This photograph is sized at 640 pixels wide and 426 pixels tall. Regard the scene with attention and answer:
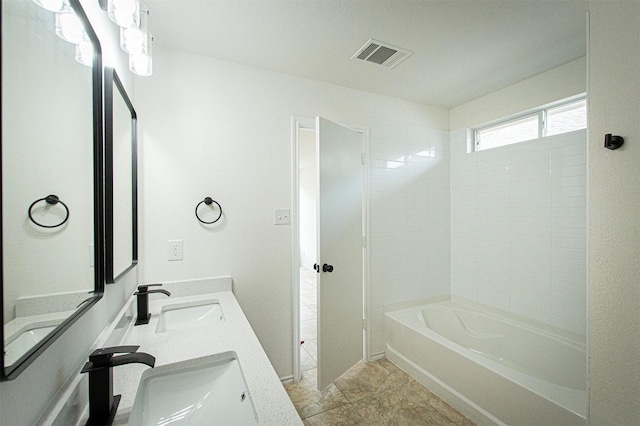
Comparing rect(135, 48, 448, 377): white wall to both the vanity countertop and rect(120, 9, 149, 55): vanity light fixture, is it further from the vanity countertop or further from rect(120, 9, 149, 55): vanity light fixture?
rect(120, 9, 149, 55): vanity light fixture

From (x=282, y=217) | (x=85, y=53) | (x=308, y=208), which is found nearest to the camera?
(x=85, y=53)

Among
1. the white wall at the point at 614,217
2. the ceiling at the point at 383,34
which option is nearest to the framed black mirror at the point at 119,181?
the ceiling at the point at 383,34

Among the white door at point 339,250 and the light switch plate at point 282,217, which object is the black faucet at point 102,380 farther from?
the light switch plate at point 282,217

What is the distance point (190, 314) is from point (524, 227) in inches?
104

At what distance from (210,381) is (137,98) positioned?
173 cm

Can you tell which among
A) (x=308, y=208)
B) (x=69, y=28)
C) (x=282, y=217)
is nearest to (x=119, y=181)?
(x=69, y=28)

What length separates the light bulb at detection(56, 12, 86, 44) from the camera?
719 mm

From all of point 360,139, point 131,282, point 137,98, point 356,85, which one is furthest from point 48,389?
point 356,85

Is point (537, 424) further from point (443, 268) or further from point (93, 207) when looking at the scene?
point (93, 207)

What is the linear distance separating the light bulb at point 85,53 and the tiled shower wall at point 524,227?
112 inches

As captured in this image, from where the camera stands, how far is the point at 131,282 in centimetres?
160

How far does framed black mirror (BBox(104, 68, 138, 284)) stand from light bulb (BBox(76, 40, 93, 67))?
16cm

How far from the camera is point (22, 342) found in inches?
20.4

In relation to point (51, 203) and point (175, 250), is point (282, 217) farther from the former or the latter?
point (51, 203)
